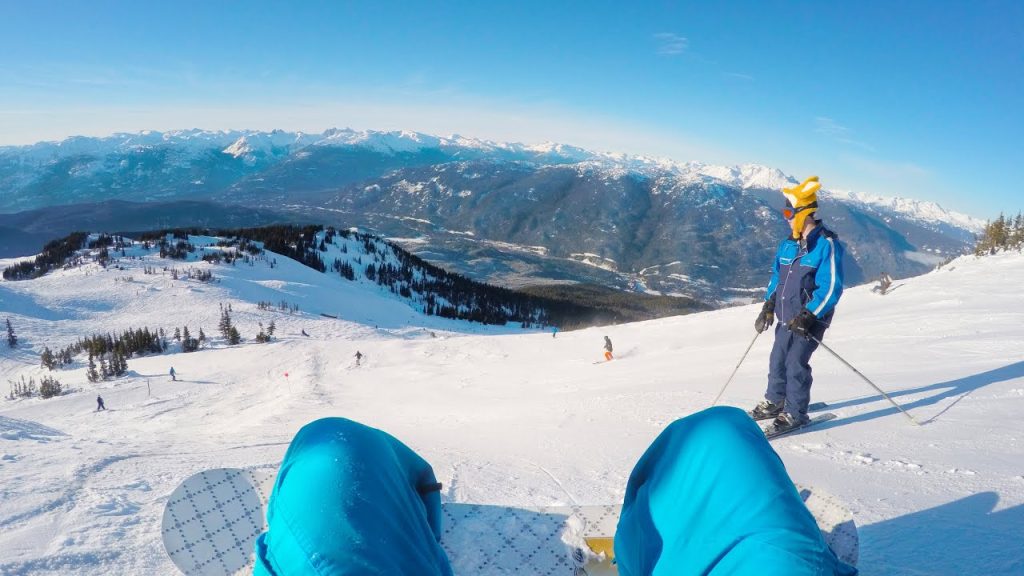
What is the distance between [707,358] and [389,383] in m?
9.83

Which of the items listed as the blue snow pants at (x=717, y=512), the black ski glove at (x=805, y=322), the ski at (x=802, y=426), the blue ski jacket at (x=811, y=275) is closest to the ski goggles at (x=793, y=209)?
the blue ski jacket at (x=811, y=275)

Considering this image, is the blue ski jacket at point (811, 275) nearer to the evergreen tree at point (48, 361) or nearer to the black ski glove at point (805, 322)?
the black ski glove at point (805, 322)

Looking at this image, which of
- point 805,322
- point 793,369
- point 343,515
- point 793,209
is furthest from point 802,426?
point 343,515

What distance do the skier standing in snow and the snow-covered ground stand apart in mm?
608

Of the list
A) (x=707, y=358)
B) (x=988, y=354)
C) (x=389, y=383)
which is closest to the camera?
(x=988, y=354)

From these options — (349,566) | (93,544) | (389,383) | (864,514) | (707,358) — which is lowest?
(389,383)

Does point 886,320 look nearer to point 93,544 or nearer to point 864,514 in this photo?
point 864,514

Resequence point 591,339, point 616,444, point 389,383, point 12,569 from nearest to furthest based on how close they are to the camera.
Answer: point 12,569 < point 616,444 < point 389,383 < point 591,339

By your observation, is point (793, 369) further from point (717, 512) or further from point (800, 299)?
point (717, 512)

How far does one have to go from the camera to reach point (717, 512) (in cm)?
187

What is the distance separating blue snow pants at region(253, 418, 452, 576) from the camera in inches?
63.9

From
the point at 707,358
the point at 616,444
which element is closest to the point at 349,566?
the point at 616,444

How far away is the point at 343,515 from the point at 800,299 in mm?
5983

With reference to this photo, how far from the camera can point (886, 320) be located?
12.6 m
